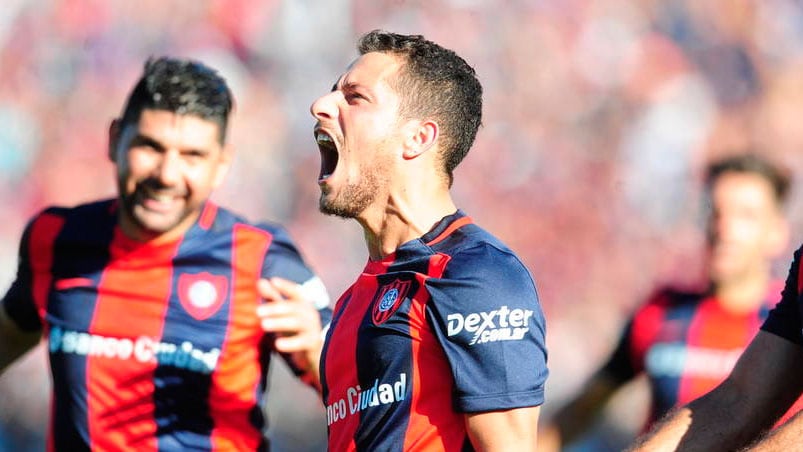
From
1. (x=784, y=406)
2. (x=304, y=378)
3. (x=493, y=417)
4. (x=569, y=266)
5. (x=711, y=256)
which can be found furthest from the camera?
(x=569, y=266)

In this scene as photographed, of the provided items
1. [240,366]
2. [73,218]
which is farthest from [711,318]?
[73,218]

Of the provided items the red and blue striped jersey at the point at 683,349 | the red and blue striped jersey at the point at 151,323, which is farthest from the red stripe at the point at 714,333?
the red and blue striped jersey at the point at 151,323

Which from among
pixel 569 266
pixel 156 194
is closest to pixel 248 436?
pixel 156 194

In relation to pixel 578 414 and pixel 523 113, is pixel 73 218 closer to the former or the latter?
pixel 578 414

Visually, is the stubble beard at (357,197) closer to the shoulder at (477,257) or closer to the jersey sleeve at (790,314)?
the shoulder at (477,257)

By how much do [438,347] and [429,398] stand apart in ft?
0.40

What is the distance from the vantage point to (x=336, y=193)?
10.2ft

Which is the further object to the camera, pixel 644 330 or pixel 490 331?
pixel 644 330

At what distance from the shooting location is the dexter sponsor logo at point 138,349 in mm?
4309

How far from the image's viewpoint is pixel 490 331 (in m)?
2.64

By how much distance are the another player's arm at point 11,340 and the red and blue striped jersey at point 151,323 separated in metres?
0.04

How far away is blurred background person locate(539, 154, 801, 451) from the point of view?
5281mm

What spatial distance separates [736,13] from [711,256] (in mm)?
2740

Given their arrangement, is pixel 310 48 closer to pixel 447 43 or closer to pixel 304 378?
pixel 447 43
